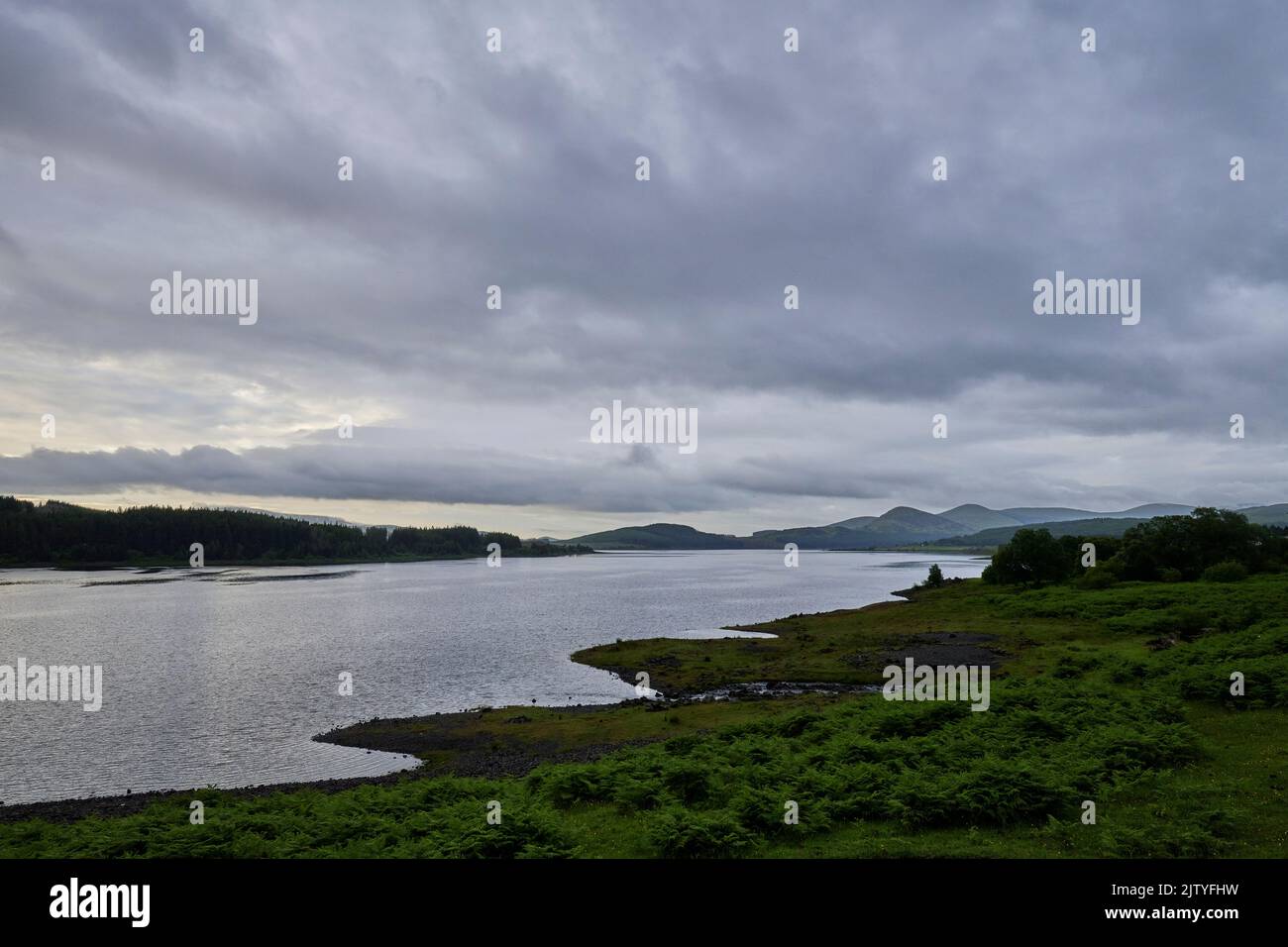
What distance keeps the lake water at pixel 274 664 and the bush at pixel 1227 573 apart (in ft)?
193

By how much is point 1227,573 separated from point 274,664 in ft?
350

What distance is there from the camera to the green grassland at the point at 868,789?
1809 cm

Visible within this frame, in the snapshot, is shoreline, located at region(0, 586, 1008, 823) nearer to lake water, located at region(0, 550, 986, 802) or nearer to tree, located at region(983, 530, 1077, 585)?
lake water, located at region(0, 550, 986, 802)

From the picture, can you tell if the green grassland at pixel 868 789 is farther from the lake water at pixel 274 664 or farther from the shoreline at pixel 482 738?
the lake water at pixel 274 664

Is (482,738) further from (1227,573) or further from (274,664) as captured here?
(1227,573)

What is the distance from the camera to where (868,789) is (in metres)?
21.9

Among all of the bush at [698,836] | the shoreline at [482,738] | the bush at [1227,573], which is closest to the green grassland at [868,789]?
the bush at [698,836]

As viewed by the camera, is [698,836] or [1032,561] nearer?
[698,836]

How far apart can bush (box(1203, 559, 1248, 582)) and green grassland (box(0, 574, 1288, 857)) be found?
156 feet

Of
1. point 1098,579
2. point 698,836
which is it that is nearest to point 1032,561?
point 1098,579

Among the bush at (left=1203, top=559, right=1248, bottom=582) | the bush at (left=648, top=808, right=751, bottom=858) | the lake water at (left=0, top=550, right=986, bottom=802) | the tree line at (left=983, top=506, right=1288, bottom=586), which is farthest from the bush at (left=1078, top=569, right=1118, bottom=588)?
the bush at (left=648, top=808, right=751, bottom=858)
